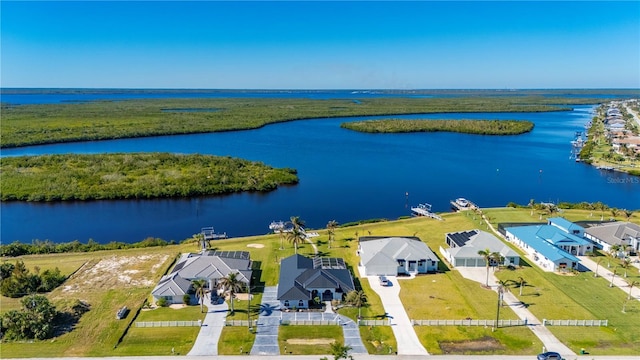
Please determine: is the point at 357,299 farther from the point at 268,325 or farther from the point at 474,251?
the point at 474,251

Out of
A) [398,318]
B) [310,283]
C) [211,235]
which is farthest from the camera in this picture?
[211,235]

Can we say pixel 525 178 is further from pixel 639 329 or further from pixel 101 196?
pixel 101 196

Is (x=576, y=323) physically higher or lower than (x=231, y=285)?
lower

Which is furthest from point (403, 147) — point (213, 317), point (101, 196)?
point (213, 317)

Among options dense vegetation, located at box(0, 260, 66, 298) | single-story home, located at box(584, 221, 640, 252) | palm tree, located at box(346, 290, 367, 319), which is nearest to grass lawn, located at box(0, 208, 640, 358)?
palm tree, located at box(346, 290, 367, 319)

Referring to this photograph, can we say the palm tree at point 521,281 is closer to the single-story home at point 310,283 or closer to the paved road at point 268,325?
the single-story home at point 310,283

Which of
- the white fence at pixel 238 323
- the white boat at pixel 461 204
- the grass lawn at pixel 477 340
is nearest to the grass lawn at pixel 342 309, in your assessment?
the grass lawn at pixel 477 340

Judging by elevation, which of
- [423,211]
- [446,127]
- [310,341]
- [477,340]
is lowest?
[477,340]

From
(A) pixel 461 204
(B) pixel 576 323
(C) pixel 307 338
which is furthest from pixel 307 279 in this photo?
(A) pixel 461 204
